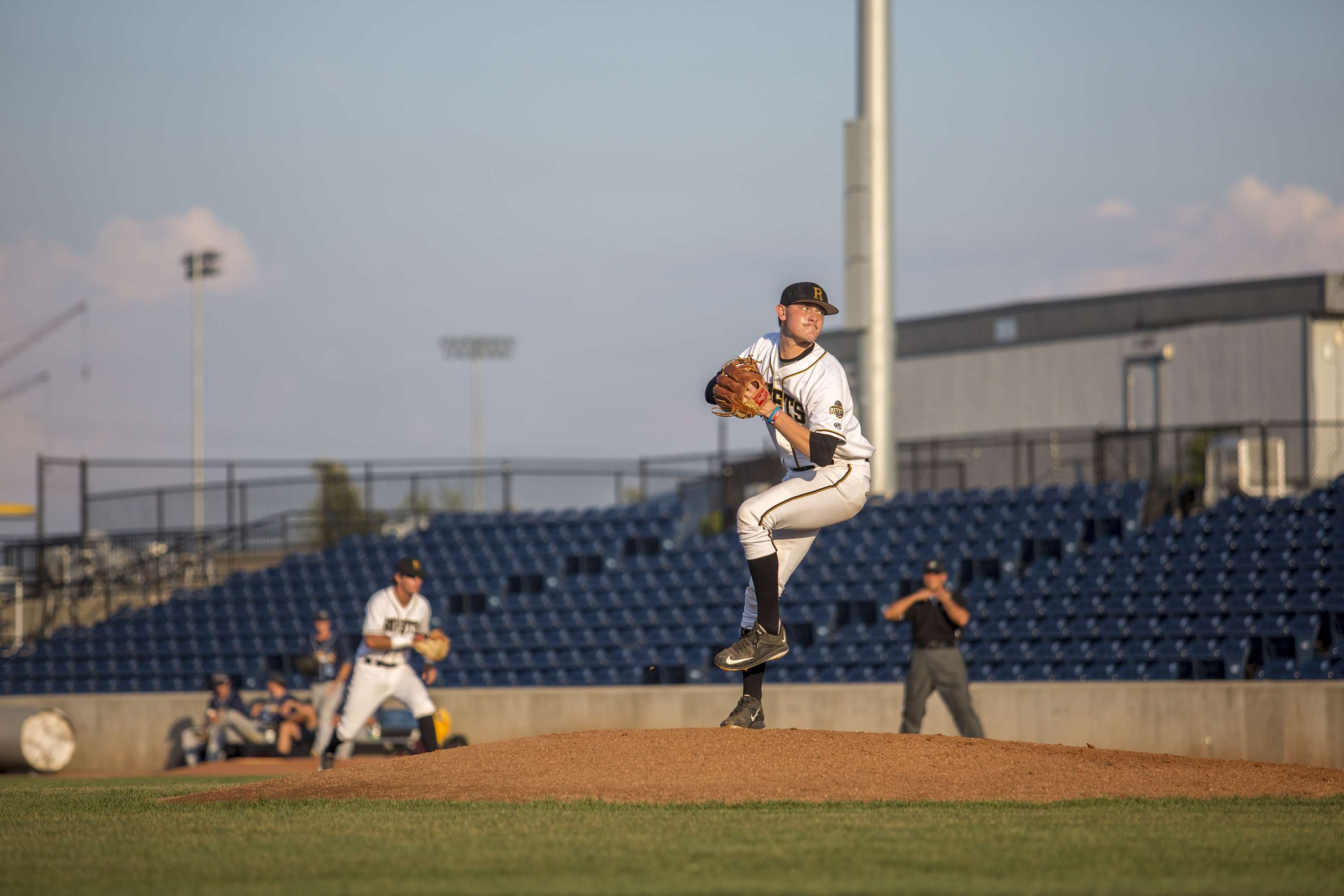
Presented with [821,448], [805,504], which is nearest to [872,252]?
[805,504]

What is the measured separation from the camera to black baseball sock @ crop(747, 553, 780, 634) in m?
8.04

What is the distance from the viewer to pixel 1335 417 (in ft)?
92.8

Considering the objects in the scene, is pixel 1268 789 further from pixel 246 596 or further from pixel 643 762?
pixel 246 596

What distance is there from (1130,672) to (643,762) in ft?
33.2

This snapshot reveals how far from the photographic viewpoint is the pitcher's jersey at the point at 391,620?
1174cm

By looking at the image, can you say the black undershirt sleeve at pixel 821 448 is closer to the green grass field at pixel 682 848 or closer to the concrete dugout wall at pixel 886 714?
the green grass field at pixel 682 848

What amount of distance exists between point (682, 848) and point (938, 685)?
24.0 ft

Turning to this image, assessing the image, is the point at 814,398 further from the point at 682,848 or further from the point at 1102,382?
the point at 1102,382

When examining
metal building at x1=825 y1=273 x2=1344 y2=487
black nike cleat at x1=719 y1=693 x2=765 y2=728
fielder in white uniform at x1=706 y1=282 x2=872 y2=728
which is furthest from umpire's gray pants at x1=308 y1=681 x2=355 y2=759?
metal building at x1=825 y1=273 x2=1344 y2=487

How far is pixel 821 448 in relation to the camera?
24.7 feet

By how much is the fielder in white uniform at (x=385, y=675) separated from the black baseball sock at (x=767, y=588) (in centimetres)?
A: 434

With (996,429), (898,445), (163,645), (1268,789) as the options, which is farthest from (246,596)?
(1268,789)

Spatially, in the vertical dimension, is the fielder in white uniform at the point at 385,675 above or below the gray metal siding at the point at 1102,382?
below

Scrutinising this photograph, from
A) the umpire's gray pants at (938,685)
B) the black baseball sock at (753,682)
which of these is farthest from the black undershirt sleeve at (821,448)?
the umpire's gray pants at (938,685)
